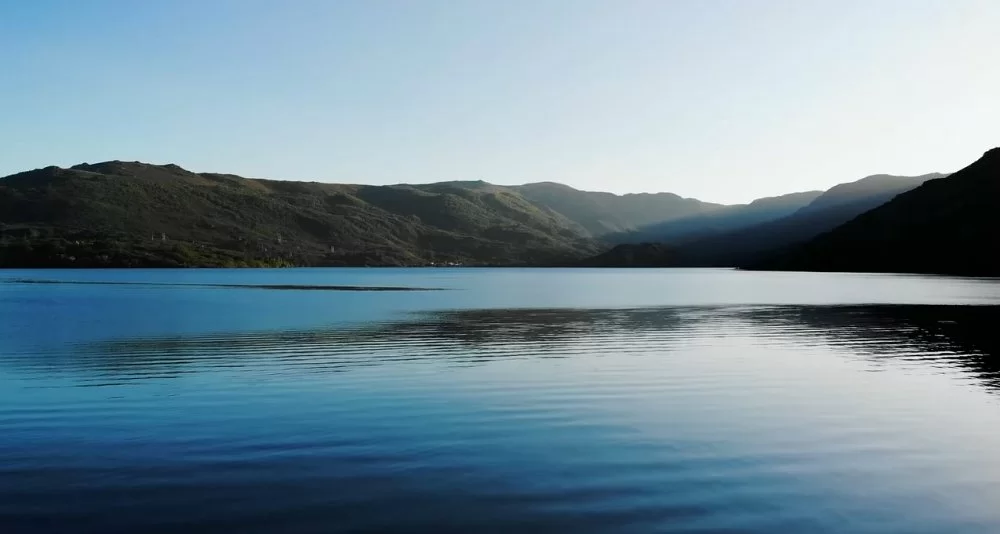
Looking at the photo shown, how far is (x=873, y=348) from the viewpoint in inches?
2082

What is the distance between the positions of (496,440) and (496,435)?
75 centimetres

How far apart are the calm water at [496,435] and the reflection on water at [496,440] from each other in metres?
0.10

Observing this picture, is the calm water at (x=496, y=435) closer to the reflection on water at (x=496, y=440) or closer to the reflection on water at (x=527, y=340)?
Result: the reflection on water at (x=496, y=440)

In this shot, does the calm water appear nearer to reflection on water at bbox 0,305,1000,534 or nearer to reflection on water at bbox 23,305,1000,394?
reflection on water at bbox 0,305,1000,534

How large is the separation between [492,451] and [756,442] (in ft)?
26.4

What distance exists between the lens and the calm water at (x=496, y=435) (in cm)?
1655

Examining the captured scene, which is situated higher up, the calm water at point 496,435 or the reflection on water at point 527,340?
the reflection on water at point 527,340

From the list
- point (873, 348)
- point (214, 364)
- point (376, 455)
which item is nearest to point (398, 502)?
point (376, 455)

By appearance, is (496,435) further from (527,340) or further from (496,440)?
(527,340)

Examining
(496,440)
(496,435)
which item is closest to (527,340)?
(496,435)

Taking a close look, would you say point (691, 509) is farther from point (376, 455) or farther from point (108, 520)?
point (108, 520)

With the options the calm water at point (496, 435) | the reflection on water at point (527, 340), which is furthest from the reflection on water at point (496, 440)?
the reflection on water at point (527, 340)

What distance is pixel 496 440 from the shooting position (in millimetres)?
23859

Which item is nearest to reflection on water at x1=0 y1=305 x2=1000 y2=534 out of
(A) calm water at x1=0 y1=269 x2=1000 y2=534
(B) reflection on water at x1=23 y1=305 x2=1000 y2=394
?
(A) calm water at x1=0 y1=269 x2=1000 y2=534
